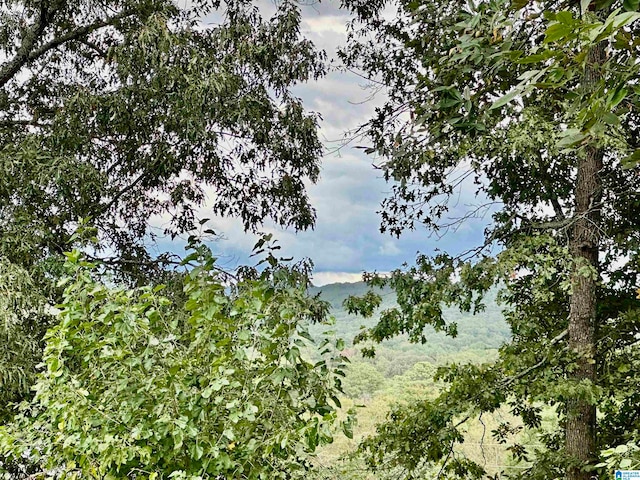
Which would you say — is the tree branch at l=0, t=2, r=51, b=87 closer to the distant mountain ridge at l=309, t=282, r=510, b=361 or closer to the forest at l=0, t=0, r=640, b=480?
the forest at l=0, t=0, r=640, b=480

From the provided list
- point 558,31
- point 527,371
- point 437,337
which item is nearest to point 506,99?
point 558,31

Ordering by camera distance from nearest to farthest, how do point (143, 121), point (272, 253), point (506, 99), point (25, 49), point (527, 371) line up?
point (506, 99) < point (272, 253) < point (527, 371) < point (143, 121) < point (25, 49)

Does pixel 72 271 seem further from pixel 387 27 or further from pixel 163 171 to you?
pixel 387 27

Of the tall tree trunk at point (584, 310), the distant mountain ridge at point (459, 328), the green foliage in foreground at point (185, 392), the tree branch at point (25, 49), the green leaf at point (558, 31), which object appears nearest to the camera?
the green leaf at point (558, 31)

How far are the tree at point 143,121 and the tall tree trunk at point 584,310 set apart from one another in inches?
54.0

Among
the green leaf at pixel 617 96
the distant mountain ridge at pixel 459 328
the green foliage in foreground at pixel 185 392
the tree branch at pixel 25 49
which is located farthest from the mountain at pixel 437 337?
the green leaf at pixel 617 96

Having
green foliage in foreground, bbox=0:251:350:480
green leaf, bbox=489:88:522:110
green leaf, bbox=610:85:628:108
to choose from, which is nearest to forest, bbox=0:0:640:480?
green foliage in foreground, bbox=0:251:350:480

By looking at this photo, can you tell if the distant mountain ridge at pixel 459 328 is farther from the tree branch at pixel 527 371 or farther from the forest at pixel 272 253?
the tree branch at pixel 527 371

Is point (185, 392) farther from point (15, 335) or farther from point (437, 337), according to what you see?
point (437, 337)

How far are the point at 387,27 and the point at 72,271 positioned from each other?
87.8 inches

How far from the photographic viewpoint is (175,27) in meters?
3.07

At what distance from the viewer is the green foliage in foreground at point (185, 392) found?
1.66 metres

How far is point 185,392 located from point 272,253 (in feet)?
2.56

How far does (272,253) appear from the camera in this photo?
2.34m
